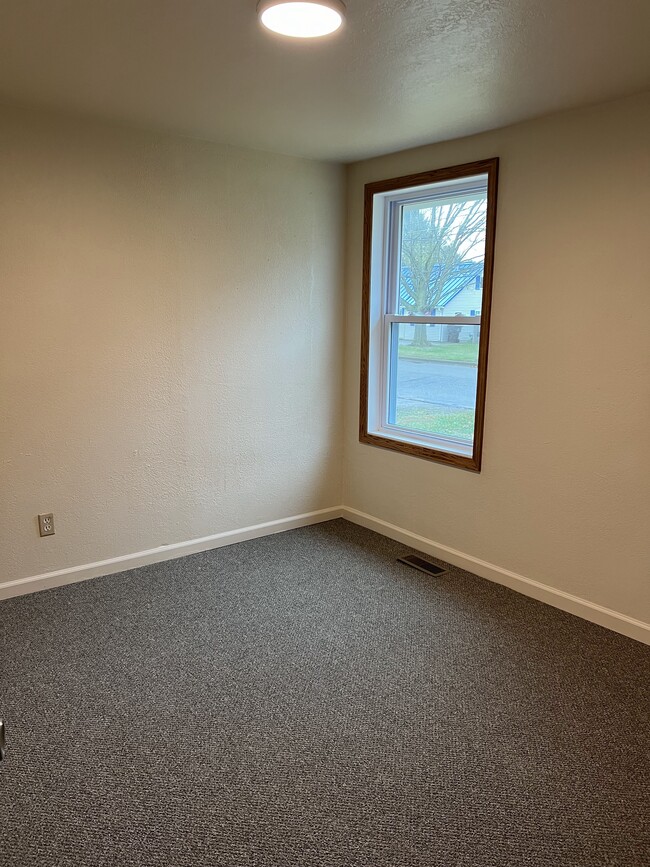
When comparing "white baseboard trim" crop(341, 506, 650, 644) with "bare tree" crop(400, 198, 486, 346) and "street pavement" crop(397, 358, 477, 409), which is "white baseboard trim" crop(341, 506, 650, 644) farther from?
"bare tree" crop(400, 198, 486, 346)

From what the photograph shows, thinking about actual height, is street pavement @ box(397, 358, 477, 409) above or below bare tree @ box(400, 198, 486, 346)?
below

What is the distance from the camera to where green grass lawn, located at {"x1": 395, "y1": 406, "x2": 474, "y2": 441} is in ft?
11.6

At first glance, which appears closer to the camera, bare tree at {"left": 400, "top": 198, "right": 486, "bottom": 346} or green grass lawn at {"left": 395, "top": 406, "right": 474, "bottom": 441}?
bare tree at {"left": 400, "top": 198, "right": 486, "bottom": 346}

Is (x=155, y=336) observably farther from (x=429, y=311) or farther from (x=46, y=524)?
(x=429, y=311)

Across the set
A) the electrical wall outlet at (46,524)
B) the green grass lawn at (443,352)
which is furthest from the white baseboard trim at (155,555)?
the green grass lawn at (443,352)

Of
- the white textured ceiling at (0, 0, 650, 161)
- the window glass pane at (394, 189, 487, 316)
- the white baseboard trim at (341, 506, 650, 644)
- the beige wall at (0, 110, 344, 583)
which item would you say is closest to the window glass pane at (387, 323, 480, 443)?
the window glass pane at (394, 189, 487, 316)

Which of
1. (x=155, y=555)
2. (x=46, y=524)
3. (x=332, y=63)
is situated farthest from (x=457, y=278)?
(x=46, y=524)

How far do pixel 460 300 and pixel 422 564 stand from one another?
1490 mm

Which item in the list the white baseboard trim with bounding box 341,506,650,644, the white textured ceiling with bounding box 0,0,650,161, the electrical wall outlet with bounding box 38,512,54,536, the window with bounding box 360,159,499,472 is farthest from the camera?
the window with bounding box 360,159,499,472

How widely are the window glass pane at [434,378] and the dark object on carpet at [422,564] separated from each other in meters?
0.73

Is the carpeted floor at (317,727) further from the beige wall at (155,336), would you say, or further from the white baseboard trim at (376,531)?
the beige wall at (155,336)

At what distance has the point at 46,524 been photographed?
3.15 m

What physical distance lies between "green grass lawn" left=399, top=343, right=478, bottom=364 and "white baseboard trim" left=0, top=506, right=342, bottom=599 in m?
1.19

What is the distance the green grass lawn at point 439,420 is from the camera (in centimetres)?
354
